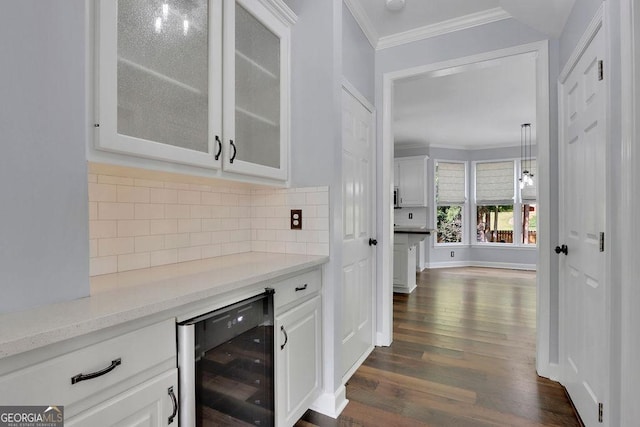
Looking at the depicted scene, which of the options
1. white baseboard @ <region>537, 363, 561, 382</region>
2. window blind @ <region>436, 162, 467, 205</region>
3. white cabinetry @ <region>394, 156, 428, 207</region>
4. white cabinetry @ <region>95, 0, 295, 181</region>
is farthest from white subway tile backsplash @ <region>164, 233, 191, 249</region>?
window blind @ <region>436, 162, 467, 205</region>

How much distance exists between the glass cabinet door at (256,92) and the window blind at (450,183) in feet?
18.9

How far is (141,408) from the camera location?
859mm

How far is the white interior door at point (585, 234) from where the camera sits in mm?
1501

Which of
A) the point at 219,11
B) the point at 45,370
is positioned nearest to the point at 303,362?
the point at 45,370

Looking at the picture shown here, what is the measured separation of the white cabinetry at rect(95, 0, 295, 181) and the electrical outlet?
0.72ft

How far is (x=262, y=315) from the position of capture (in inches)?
52.6

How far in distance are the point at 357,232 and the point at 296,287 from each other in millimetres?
943

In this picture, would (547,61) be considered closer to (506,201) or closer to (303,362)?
(303,362)

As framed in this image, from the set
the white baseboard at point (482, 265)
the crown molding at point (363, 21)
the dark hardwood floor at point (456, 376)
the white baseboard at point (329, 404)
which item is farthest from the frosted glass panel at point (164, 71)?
the white baseboard at point (482, 265)

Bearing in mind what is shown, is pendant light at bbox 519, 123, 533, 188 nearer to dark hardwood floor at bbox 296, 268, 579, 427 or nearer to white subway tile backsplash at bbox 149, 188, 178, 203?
dark hardwood floor at bbox 296, 268, 579, 427

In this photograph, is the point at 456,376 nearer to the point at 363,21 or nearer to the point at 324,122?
the point at 324,122

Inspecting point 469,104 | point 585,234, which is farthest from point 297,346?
point 469,104

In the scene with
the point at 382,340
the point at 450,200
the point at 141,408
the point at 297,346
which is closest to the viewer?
the point at 141,408

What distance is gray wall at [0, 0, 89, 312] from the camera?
76cm
